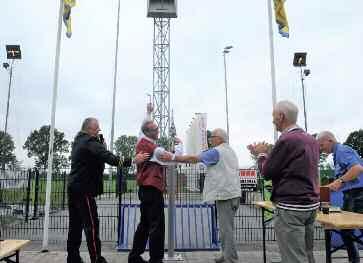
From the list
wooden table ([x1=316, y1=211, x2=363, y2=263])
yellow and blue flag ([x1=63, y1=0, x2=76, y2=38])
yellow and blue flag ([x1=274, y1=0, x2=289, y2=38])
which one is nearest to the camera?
wooden table ([x1=316, y1=211, x2=363, y2=263])

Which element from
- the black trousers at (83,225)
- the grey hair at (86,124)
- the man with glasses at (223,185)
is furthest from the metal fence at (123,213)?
the man with glasses at (223,185)

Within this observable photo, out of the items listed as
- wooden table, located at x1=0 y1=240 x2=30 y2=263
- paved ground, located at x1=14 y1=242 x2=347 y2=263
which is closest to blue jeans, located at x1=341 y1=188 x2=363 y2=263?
paved ground, located at x1=14 y1=242 x2=347 y2=263

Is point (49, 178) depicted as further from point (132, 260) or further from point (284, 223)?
point (284, 223)

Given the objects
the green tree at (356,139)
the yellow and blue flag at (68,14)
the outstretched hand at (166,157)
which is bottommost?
the outstretched hand at (166,157)

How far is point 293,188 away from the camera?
3.70 m

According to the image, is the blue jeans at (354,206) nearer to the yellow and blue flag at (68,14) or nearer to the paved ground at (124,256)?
the paved ground at (124,256)

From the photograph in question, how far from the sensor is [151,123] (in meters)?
5.84

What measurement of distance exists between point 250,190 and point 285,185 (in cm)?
1226

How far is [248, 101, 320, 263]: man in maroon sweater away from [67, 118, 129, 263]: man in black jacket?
98.9 inches

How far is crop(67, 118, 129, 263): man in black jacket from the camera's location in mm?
5594

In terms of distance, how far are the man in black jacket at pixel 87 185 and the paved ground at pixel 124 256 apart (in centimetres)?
139

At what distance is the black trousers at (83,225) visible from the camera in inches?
221

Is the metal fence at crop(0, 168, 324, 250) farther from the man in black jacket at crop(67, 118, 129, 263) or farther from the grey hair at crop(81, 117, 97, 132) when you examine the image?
the grey hair at crop(81, 117, 97, 132)

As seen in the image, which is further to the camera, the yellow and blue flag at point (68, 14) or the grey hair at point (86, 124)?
the yellow and blue flag at point (68, 14)
